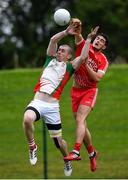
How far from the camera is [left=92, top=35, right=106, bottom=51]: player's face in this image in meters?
12.5

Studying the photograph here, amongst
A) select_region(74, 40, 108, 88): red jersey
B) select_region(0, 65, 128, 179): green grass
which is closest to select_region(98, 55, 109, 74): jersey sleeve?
select_region(74, 40, 108, 88): red jersey

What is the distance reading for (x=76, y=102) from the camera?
13.0m

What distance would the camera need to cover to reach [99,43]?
12.5m

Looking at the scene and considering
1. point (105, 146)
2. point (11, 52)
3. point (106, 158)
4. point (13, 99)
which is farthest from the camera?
point (11, 52)

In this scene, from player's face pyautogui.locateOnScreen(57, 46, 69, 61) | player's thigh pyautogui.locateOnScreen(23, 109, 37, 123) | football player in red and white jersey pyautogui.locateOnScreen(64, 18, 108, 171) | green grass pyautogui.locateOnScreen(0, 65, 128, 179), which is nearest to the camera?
player's thigh pyautogui.locateOnScreen(23, 109, 37, 123)

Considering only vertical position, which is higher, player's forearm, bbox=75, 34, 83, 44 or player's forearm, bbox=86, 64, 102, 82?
player's forearm, bbox=75, 34, 83, 44

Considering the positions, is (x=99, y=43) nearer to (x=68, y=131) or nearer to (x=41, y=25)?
(x=68, y=131)

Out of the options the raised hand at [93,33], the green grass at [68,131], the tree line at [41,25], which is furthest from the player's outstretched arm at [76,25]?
the tree line at [41,25]

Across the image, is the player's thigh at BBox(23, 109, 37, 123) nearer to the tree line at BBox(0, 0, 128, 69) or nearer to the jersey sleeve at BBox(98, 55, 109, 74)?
the jersey sleeve at BBox(98, 55, 109, 74)

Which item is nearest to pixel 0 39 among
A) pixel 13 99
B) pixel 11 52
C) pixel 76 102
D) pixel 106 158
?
pixel 11 52

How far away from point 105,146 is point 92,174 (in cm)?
341

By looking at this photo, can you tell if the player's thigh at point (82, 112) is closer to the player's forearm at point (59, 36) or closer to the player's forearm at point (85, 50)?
the player's forearm at point (85, 50)

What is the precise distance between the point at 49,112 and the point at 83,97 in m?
0.73

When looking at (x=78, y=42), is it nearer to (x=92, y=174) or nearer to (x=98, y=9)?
(x=92, y=174)
